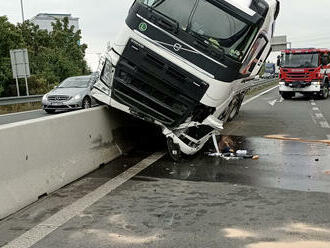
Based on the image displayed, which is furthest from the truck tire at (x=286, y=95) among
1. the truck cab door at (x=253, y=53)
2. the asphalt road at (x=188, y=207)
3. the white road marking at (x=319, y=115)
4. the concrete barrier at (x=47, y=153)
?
the concrete barrier at (x=47, y=153)

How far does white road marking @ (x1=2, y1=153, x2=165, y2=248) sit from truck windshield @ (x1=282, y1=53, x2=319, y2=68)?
19.2m

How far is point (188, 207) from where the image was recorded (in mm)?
4801

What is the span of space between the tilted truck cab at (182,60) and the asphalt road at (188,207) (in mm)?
811

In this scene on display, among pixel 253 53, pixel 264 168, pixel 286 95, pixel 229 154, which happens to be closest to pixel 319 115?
pixel 253 53

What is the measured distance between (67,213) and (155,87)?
2.98 metres

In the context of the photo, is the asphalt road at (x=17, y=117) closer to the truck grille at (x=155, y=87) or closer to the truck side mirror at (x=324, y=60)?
the truck grille at (x=155, y=87)

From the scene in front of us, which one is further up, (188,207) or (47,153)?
(47,153)

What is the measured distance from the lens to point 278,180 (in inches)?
235

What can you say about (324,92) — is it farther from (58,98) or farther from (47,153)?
(47,153)

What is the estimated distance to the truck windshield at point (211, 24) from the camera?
22.5ft

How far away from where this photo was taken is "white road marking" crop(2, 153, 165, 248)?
3.88 meters

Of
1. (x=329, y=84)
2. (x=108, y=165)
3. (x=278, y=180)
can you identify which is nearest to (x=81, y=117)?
(x=108, y=165)

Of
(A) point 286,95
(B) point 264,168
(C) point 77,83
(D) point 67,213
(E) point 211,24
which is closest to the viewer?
(D) point 67,213

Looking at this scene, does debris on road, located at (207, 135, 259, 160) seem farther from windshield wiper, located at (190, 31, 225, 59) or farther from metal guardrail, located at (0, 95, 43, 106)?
metal guardrail, located at (0, 95, 43, 106)
